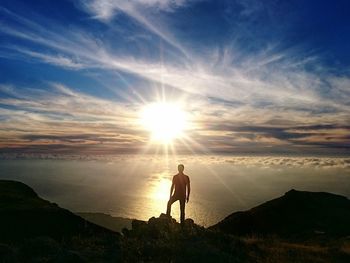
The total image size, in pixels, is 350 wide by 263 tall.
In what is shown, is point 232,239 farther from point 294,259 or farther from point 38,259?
point 38,259

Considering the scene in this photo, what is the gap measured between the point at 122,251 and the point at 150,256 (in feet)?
4.99

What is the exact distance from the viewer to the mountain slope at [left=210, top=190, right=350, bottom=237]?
40562 millimetres

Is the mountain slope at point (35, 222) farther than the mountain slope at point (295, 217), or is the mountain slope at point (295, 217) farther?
the mountain slope at point (35, 222)

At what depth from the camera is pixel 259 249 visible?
20094 mm

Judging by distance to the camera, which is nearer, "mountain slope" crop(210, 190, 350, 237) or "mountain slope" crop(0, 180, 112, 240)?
"mountain slope" crop(210, 190, 350, 237)

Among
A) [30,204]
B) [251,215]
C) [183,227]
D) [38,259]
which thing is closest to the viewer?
[38,259]

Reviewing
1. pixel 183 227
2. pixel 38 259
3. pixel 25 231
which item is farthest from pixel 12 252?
pixel 25 231

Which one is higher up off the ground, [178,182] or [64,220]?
[178,182]

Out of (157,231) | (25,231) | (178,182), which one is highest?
(178,182)

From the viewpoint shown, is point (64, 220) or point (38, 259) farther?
point (64, 220)

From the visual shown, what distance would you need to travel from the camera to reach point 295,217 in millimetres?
43406

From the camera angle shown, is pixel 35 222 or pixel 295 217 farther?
pixel 35 222

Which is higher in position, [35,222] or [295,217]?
[295,217]

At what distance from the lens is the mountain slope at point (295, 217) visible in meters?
40.6
